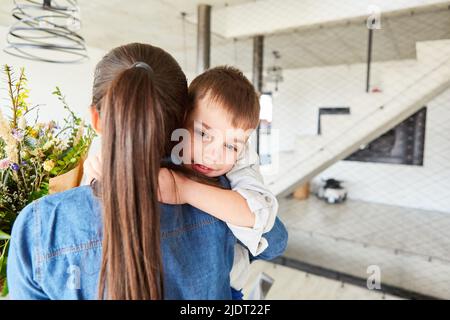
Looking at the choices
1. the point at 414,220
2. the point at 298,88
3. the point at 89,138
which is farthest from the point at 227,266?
the point at 298,88

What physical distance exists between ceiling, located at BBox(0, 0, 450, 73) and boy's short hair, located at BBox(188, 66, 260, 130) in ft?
6.68

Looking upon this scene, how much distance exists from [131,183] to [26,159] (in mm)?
384

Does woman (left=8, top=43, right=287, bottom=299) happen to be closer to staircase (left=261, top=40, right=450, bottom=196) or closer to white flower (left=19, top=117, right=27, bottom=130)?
white flower (left=19, top=117, right=27, bottom=130)

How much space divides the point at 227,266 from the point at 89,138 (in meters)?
0.42

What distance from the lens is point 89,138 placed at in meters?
0.72

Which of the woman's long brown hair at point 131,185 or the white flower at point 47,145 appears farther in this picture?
the white flower at point 47,145

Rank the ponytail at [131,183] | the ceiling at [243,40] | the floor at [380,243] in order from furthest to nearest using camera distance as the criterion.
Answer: the floor at [380,243] < the ceiling at [243,40] < the ponytail at [131,183]

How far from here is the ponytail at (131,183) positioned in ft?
1.34

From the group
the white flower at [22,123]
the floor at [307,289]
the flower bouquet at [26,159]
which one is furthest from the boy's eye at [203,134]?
the floor at [307,289]

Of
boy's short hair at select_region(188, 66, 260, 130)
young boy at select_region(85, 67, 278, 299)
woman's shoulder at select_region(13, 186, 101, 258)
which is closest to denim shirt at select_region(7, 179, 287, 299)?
woman's shoulder at select_region(13, 186, 101, 258)

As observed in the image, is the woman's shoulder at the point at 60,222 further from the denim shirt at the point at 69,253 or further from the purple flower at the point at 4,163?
the purple flower at the point at 4,163

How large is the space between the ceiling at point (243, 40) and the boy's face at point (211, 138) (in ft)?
6.79

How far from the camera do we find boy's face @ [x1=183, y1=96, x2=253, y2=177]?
2.11 ft
